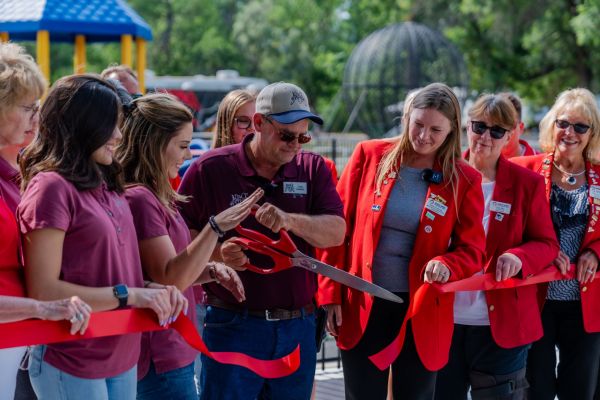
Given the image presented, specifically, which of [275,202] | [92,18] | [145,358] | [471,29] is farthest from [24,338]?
[471,29]

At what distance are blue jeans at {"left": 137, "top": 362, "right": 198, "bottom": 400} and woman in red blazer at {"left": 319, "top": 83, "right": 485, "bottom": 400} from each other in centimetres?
103

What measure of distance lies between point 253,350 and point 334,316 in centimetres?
62

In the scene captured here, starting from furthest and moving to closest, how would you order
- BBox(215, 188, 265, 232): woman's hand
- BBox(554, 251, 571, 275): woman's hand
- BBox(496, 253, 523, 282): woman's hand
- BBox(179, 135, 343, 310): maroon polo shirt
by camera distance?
1. BBox(554, 251, 571, 275): woman's hand
2. BBox(496, 253, 523, 282): woman's hand
3. BBox(179, 135, 343, 310): maroon polo shirt
4. BBox(215, 188, 265, 232): woman's hand

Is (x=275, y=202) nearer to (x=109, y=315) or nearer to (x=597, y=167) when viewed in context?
(x=109, y=315)

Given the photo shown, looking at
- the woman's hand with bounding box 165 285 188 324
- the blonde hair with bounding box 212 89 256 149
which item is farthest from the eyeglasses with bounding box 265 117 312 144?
the blonde hair with bounding box 212 89 256 149

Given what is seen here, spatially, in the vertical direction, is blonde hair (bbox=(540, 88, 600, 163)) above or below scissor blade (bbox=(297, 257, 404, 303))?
above

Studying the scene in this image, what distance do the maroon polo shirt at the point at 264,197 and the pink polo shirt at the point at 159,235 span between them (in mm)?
321

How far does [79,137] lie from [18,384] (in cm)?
131

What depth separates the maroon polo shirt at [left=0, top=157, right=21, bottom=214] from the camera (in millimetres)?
3049

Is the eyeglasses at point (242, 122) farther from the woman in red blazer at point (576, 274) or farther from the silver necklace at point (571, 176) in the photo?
the silver necklace at point (571, 176)

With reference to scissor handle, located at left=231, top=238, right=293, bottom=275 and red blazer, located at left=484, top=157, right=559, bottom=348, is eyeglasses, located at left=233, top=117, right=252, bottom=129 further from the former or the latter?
scissor handle, located at left=231, top=238, right=293, bottom=275

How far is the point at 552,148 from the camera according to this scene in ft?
16.7

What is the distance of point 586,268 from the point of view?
4863 millimetres

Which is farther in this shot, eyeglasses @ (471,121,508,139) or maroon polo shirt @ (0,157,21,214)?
eyeglasses @ (471,121,508,139)
